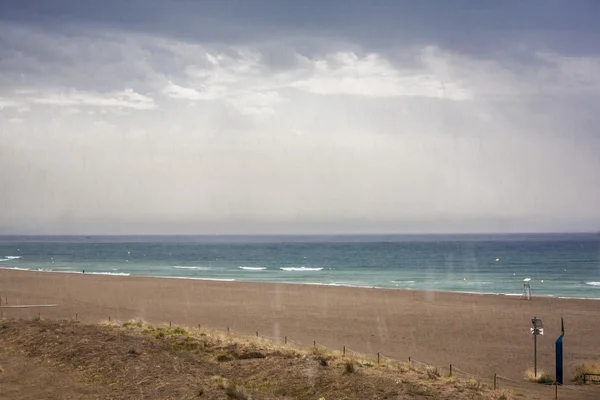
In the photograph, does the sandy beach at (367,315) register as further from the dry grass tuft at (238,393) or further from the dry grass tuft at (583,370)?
the dry grass tuft at (238,393)

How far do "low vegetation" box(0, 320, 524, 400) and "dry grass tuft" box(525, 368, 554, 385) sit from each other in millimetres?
3540

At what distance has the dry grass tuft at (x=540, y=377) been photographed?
62.3ft

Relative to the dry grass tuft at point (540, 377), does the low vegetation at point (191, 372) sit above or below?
above

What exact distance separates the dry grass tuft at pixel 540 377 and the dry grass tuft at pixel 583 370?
2.55 feet

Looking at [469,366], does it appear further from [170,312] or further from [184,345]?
[170,312]

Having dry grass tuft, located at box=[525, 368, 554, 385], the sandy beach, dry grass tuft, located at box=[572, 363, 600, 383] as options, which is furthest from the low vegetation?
the sandy beach

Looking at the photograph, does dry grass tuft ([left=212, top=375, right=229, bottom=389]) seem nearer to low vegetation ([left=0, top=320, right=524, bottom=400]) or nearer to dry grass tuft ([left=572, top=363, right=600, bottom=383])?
low vegetation ([left=0, top=320, right=524, bottom=400])

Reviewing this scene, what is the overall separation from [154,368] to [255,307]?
21.0 metres

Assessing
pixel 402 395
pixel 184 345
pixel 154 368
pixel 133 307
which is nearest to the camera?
pixel 402 395

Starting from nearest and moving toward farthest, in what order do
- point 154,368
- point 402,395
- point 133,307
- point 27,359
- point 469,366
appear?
point 402,395 < point 154,368 < point 27,359 < point 469,366 < point 133,307

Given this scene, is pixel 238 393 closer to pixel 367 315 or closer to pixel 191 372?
pixel 191 372

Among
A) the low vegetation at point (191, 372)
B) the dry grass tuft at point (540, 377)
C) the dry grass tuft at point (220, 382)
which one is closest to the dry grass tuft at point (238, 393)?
the low vegetation at point (191, 372)

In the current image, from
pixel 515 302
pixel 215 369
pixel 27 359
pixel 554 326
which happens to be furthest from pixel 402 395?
pixel 515 302

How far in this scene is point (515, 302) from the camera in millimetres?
→ 40812
